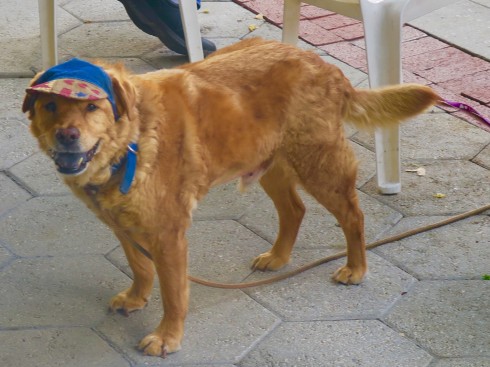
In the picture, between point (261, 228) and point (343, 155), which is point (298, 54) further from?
point (261, 228)

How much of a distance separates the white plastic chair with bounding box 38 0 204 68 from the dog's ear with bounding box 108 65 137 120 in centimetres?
166

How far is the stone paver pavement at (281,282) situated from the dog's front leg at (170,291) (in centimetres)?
6

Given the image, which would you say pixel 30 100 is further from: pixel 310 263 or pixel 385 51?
pixel 385 51

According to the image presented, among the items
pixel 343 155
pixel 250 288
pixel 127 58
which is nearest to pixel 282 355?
pixel 250 288

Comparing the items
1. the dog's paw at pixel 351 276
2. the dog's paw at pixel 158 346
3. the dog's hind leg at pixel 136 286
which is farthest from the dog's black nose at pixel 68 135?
the dog's paw at pixel 351 276

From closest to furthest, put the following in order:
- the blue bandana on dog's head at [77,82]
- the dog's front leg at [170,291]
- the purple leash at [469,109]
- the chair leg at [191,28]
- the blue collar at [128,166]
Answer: the blue bandana on dog's head at [77,82], the blue collar at [128,166], the dog's front leg at [170,291], the chair leg at [191,28], the purple leash at [469,109]

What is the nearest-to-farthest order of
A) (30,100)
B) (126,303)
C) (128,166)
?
(30,100)
(128,166)
(126,303)

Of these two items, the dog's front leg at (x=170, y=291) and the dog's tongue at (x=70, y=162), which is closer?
the dog's tongue at (x=70, y=162)

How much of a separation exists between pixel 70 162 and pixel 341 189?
3.90 ft

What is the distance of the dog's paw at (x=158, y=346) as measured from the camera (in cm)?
343

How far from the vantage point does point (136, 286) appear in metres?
3.67

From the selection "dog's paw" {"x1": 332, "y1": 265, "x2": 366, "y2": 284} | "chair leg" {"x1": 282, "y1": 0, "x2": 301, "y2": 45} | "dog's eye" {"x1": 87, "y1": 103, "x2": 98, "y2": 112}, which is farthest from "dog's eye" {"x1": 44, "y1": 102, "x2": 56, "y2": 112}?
"chair leg" {"x1": 282, "y1": 0, "x2": 301, "y2": 45}

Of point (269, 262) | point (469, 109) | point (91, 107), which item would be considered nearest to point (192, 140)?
point (91, 107)

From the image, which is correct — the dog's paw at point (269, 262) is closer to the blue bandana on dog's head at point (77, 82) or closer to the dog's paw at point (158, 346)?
the dog's paw at point (158, 346)
